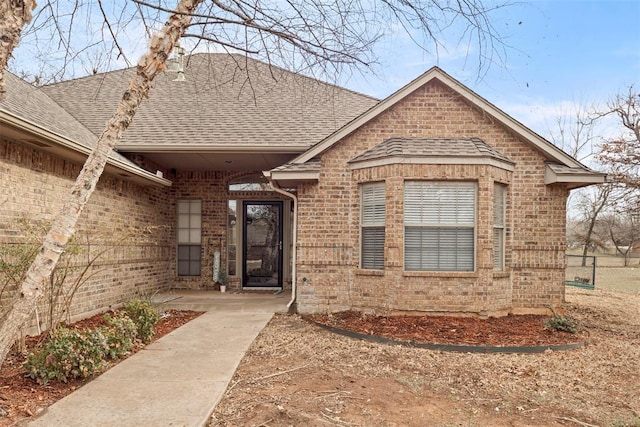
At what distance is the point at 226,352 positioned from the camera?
5746 millimetres

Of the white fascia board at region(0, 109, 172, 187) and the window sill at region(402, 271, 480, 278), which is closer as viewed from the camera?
the white fascia board at region(0, 109, 172, 187)

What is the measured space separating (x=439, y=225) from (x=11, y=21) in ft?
20.7

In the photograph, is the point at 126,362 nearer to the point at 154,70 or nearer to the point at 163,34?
the point at 154,70

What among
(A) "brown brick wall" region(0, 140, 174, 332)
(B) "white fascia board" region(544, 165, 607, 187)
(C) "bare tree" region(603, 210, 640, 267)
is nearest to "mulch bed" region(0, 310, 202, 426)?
(A) "brown brick wall" region(0, 140, 174, 332)

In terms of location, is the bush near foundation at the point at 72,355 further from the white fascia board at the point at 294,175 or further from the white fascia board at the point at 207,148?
the white fascia board at the point at 207,148

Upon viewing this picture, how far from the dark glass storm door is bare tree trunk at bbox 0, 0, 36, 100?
26.5ft

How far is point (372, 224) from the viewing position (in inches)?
320

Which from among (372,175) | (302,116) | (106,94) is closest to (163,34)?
(372,175)

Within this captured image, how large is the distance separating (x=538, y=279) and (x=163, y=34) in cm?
736

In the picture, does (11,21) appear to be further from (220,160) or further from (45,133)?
(220,160)

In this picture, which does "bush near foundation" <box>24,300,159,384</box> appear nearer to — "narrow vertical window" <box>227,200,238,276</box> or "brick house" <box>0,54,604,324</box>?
"brick house" <box>0,54,604,324</box>

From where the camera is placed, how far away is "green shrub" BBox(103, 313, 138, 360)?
536cm

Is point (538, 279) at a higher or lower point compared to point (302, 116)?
lower

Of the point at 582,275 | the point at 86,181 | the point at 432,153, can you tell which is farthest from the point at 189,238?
the point at 582,275
